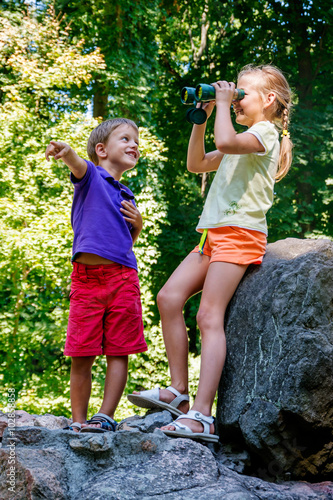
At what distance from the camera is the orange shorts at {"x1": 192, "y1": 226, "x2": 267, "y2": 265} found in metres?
2.62

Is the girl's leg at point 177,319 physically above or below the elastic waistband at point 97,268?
below

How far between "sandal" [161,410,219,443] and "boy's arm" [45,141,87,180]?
1329 mm

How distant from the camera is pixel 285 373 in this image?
92.3 inches

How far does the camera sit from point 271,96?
2.88 metres

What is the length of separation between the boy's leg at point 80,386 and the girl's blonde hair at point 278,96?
148 cm

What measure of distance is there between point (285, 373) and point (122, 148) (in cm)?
156

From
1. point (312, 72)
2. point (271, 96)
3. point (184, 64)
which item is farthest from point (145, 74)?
point (271, 96)

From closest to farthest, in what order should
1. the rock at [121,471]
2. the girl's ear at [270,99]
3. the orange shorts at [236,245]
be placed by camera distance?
the rock at [121,471] → the orange shorts at [236,245] → the girl's ear at [270,99]

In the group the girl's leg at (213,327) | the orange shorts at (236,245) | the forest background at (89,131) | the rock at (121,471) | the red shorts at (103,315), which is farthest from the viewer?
the forest background at (89,131)

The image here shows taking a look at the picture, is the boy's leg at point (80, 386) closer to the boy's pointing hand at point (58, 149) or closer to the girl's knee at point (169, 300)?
the girl's knee at point (169, 300)

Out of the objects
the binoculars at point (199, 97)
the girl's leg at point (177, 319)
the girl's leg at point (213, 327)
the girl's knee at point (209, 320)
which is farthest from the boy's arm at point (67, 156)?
the girl's knee at point (209, 320)

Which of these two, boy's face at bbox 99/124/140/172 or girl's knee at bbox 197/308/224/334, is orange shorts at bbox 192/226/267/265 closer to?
girl's knee at bbox 197/308/224/334

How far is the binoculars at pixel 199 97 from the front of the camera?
2725mm

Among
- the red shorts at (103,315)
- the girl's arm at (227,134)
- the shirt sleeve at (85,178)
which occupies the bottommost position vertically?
the red shorts at (103,315)
